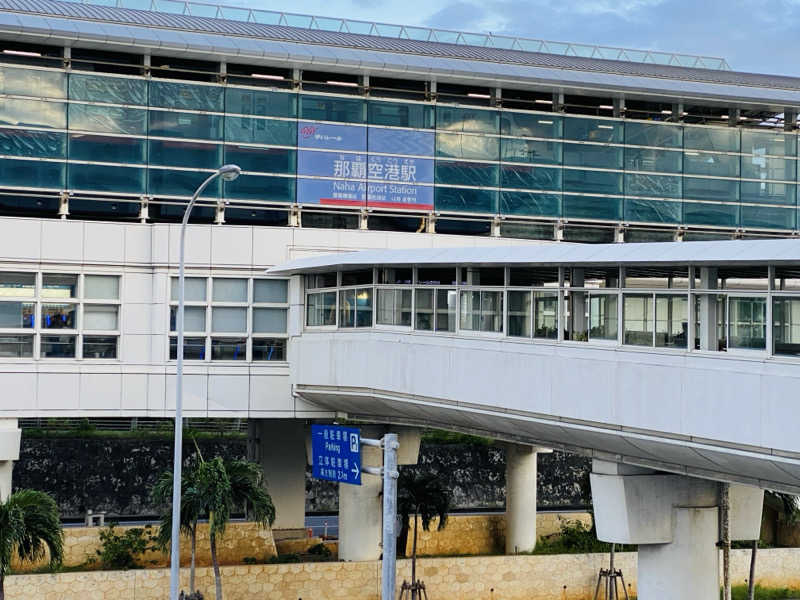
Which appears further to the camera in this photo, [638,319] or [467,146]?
[467,146]

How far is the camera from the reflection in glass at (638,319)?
2456 centimetres

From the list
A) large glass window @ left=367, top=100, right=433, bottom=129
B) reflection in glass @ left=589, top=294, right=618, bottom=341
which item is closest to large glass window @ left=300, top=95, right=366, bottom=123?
large glass window @ left=367, top=100, right=433, bottom=129

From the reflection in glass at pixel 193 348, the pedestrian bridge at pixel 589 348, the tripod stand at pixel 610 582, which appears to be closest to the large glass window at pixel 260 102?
the pedestrian bridge at pixel 589 348

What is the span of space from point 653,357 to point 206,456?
153 ft

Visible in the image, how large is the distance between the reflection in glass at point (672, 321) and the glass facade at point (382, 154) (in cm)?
1745

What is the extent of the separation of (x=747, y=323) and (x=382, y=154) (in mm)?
19666

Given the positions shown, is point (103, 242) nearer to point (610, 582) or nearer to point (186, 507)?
point (186, 507)

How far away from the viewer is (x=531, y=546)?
45.2 m

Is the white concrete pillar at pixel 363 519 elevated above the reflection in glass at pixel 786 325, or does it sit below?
below

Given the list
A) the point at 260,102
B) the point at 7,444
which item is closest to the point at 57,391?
the point at 7,444

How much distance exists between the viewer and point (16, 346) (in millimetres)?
35969

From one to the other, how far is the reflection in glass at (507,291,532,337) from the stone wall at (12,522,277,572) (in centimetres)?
1435

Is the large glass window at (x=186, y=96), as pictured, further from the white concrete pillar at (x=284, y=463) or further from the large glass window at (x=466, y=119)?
the white concrete pillar at (x=284, y=463)

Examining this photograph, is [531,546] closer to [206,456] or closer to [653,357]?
[653,357]
